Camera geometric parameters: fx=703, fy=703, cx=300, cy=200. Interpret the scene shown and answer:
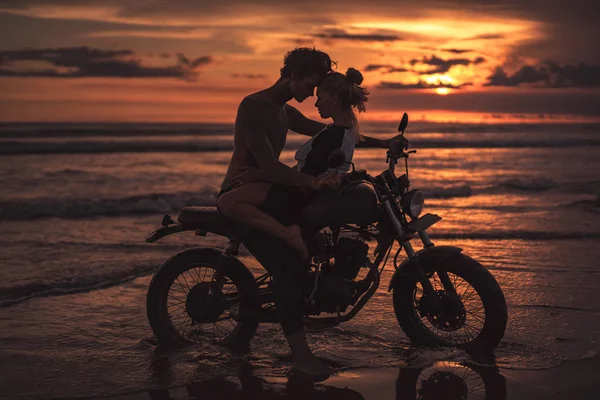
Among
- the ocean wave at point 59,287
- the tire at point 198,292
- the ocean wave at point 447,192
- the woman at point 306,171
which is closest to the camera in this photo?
the woman at point 306,171

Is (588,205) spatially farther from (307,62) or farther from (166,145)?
(166,145)

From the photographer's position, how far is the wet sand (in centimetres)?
434

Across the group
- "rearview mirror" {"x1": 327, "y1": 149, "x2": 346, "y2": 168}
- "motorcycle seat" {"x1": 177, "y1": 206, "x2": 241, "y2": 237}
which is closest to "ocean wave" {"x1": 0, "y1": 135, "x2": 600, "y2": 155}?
"motorcycle seat" {"x1": 177, "y1": 206, "x2": 241, "y2": 237}

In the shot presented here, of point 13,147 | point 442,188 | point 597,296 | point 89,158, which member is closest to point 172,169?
point 89,158

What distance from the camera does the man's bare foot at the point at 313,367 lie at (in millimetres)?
4648

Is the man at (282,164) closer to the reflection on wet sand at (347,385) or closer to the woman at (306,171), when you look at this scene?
the woman at (306,171)

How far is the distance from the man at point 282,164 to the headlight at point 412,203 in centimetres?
40

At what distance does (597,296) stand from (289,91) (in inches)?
151

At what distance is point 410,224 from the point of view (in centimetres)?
496

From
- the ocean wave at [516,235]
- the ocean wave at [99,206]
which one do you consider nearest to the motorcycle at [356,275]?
the ocean wave at [516,235]

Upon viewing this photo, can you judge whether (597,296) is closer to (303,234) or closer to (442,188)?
(303,234)

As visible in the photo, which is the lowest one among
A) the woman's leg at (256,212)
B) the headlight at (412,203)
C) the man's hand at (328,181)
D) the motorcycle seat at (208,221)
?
the motorcycle seat at (208,221)

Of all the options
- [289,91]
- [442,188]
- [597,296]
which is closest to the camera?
[289,91]

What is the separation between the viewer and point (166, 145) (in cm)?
3628
